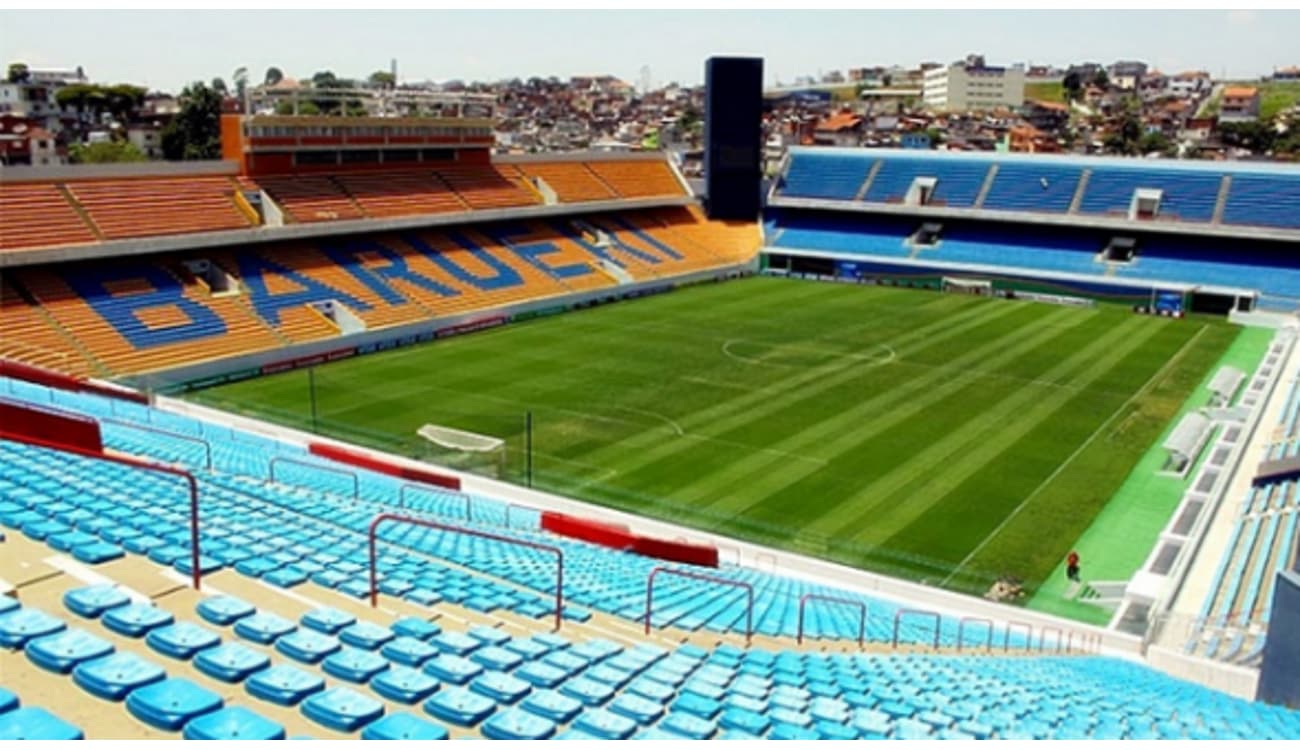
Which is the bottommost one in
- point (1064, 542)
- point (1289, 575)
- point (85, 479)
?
point (1064, 542)

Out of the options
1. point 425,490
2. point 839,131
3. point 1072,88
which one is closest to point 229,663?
point 425,490

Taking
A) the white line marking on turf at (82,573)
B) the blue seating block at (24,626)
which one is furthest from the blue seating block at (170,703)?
the white line marking on turf at (82,573)

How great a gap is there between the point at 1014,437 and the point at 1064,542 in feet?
24.3

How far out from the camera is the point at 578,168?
2434 inches

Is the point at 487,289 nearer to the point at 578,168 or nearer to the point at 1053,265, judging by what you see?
the point at 578,168

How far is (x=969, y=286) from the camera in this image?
55.5 m

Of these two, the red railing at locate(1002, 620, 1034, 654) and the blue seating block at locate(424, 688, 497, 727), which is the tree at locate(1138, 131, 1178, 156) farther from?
the blue seating block at locate(424, 688, 497, 727)

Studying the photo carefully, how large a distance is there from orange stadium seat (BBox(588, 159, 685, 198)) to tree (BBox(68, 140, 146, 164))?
35.3 m

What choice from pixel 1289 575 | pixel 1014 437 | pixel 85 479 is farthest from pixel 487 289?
pixel 1289 575

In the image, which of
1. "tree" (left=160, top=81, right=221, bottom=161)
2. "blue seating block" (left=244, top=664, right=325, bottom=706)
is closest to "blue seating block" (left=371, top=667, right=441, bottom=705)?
"blue seating block" (left=244, top=664, right=325, bottom=706)

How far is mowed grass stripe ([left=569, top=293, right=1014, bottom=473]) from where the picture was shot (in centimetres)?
2820

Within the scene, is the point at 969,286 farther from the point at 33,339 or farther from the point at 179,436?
the point at 179,436

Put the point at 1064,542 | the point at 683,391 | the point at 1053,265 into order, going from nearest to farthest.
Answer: the point at 1064,542 → the point at 683,391 → the point at 1053,265

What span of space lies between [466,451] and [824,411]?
11362mm
